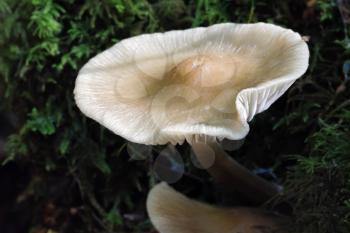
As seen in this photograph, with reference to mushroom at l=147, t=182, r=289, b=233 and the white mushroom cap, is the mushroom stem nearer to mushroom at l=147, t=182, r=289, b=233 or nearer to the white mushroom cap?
mushroom at l=147, t=182, r=289, b=233

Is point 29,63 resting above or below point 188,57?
below

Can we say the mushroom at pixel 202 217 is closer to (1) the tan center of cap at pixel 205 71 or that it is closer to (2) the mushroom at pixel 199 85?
(2) the mushroom at pixel 199 85

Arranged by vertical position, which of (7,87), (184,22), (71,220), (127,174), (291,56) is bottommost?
(71,220)

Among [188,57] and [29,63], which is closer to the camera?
[188,57]

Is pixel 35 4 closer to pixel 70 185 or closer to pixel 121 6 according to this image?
pixel 121 6

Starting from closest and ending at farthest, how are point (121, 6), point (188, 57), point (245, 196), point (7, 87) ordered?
point (188, 57) → point (245, 196) → point (121, 6) → point (7, 87)

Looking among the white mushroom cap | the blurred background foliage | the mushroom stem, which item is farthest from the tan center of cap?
the blurred background foliage

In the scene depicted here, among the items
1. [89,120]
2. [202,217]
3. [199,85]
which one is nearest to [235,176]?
[202,217]

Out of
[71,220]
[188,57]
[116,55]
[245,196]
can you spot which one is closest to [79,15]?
[116,55]
